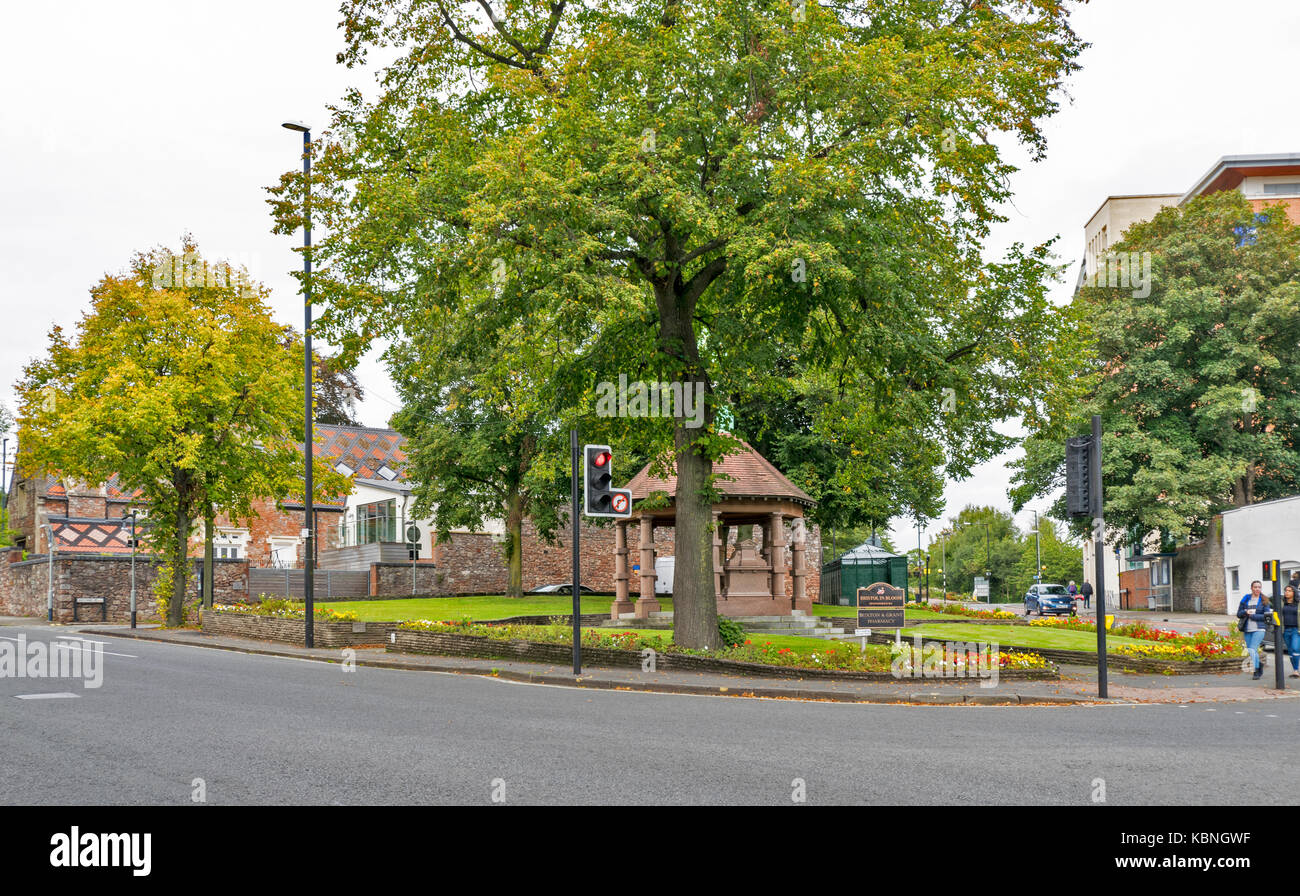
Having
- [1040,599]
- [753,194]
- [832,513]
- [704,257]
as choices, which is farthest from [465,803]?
[1040,599]

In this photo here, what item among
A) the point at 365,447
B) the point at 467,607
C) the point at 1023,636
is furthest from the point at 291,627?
the point at 365,447

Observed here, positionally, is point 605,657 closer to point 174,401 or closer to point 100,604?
point 174,401

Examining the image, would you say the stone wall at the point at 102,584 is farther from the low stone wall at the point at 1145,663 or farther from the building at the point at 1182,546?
the building at the point at 1182,546

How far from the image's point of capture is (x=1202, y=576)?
48.4 meters

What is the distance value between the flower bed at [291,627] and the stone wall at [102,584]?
27.7ft

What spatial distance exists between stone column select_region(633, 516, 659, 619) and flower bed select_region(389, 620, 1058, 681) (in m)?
8.61

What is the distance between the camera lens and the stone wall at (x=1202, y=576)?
152ft

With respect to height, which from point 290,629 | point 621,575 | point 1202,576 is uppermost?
point 621,575

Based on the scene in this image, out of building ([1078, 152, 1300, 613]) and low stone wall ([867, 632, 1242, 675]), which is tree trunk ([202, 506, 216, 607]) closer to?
low stone wall ([867, 632, 1242, 675])

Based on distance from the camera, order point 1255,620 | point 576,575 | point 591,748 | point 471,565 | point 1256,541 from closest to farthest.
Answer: point 591,748, point 576,575, point 1255,620, point 1256,541, point 471,565

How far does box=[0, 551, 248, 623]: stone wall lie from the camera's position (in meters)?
40.9

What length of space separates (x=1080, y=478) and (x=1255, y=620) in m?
6.16
